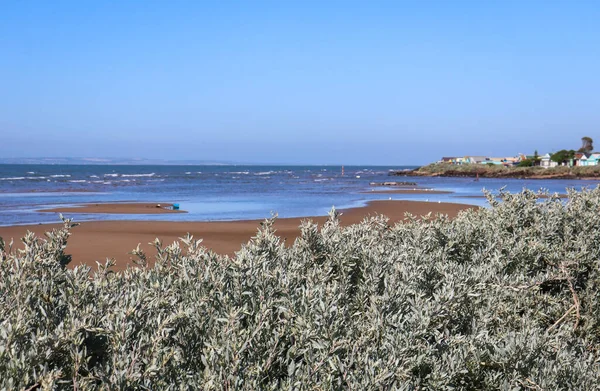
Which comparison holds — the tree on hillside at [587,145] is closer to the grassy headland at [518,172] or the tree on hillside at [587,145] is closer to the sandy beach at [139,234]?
the grassy headland at [518,172]

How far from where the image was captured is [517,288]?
3.08 m

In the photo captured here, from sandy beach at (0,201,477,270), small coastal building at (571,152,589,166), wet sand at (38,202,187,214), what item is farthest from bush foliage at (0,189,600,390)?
small coastal building at (571,152,589,166)

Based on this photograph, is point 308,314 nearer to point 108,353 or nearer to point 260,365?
point 260,365

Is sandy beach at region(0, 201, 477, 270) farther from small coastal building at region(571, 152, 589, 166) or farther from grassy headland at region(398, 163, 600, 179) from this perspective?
small coastal building at region(571, 152, 589, 166)

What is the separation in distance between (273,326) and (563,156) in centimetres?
12089

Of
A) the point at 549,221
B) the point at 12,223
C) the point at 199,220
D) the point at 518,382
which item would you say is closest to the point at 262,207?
the point at 199,220

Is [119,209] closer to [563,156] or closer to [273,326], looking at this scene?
[273,326]

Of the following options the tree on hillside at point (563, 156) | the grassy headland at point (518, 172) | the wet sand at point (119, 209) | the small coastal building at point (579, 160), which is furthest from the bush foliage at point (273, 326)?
the tree on hillside at point (563, 156)

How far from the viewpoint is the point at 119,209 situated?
90.4ft

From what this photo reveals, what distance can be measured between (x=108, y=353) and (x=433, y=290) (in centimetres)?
181

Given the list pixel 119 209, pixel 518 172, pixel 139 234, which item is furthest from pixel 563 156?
pixel 139 234

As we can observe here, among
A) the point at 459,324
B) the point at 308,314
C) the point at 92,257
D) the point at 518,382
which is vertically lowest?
the point at 92,257

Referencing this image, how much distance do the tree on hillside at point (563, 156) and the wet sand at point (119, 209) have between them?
97646mm

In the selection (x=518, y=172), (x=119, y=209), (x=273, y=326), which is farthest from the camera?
(x=518, y=172)
